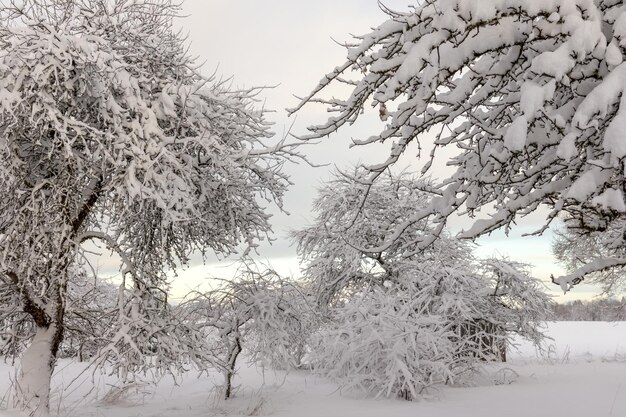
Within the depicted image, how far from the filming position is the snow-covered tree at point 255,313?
35.6 ft

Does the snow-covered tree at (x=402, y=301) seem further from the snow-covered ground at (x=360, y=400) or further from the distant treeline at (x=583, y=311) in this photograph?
the distant treeline at (x=583, y=311)

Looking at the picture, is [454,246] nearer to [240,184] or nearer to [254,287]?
[254,287]

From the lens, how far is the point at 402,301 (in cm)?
1455

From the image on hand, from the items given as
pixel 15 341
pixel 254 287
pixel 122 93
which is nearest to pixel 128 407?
pixel 15 341

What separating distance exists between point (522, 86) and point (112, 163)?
584 cm

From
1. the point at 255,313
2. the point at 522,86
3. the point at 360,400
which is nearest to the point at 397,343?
the point at 360,400

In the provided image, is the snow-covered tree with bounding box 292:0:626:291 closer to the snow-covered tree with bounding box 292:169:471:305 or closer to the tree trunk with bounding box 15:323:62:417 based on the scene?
the tree trunk with bounding box 15:323:62:417

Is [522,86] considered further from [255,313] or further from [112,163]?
[255,313]

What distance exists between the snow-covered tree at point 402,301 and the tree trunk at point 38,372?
4948 mm

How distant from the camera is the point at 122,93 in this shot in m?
8.14

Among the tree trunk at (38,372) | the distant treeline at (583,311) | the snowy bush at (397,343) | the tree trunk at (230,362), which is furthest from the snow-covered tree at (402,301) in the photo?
the distant treeline at (583,311)

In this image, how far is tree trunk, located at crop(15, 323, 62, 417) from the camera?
320 inches

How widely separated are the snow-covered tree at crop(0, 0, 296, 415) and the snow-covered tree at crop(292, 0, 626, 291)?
11.9 feet

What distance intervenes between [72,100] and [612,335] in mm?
36082
